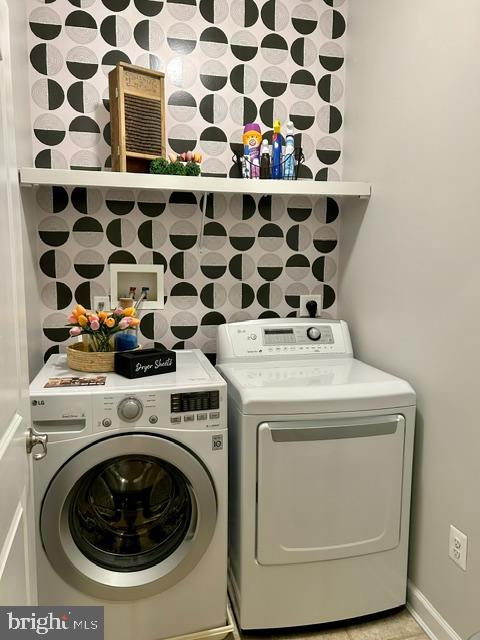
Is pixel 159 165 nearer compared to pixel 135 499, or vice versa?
pixel 135 499

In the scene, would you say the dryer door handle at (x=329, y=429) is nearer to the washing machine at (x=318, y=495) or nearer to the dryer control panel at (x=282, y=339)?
the washing machine at (x=318, y=495)

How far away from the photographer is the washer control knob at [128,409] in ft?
5.17

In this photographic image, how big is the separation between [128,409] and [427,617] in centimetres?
136

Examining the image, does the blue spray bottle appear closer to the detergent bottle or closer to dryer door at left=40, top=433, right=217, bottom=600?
the detergent bottle

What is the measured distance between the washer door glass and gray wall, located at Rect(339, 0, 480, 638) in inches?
36.5

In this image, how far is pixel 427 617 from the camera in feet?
5.83

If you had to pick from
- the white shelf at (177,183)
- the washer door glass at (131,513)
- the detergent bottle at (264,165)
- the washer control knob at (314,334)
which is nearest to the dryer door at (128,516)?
the washer door glass at (131,513)

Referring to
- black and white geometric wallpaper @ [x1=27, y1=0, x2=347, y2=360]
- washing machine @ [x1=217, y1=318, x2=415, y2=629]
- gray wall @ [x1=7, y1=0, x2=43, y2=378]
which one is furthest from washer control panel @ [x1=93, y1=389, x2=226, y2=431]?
black and white geometric wallpaper @ [x1=27, y1=0, x2=347, y2=360]

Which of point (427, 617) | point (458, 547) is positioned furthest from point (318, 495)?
point (427, 617)

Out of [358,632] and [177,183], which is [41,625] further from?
[177,183]

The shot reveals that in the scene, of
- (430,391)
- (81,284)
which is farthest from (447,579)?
(81,284)

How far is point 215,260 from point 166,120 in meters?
0.69

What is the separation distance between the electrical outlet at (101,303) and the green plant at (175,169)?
663 mm

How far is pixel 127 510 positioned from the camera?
1797mm
